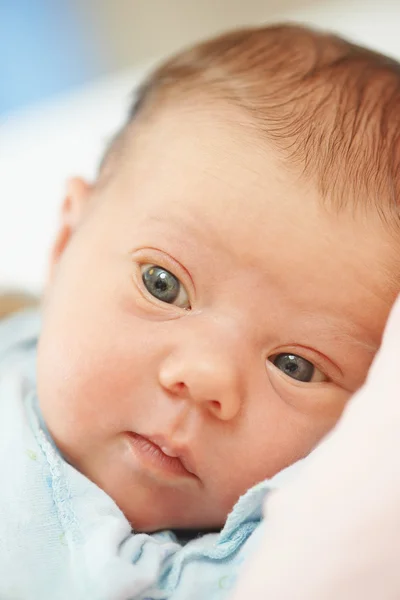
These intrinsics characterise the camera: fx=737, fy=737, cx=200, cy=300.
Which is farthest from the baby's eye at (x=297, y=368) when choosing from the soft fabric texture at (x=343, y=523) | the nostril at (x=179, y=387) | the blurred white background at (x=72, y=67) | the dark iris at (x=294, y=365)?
the blurred white background at (x=72, y=67)

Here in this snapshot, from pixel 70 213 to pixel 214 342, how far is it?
415 mm

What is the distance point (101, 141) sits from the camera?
1.58 metres

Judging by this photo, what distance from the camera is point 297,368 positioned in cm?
84

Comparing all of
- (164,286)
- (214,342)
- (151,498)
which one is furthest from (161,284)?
(151,498)

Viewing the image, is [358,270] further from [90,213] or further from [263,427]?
[90,213]

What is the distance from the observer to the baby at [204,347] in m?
0.77

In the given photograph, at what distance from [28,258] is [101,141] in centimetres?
32

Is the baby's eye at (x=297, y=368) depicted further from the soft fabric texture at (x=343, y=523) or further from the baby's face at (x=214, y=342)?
the soft fabric texture at (x=343, y=523)

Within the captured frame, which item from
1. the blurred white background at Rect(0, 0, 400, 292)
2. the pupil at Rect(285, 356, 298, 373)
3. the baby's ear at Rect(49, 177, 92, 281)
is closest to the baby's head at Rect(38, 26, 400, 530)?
the pupil at Rect(285, 356, 298, 373)

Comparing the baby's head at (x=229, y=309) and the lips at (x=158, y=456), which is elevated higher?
the baby's head at (x=229, y=309)

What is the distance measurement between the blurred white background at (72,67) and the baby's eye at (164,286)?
0.60 meters

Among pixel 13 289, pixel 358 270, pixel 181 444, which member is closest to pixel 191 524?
pixel 181 444

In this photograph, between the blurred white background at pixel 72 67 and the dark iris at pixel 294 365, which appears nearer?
the dark iris at pixel 294 365

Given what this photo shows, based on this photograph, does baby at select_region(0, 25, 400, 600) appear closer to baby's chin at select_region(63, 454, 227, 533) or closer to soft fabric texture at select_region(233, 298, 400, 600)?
baby's chin at select_region(63, 454, 227, 533)
